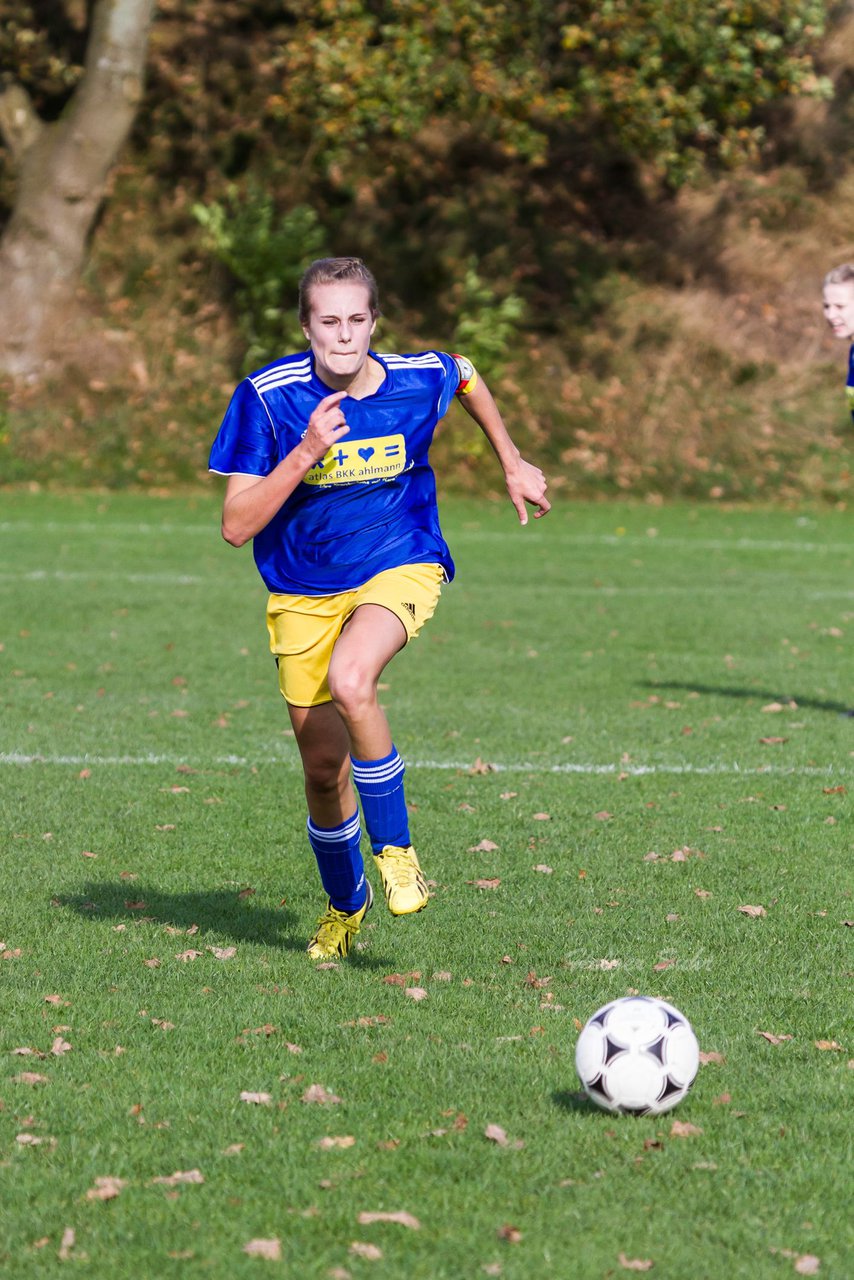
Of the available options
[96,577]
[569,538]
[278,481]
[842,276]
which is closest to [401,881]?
[278,481]

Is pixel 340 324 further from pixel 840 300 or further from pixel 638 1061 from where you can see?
pixel 840 300

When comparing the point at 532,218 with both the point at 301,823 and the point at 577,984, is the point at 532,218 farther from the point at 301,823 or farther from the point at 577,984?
the point at 577,984

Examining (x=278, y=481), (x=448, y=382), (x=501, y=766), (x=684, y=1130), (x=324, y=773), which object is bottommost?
(x=501, y=766)

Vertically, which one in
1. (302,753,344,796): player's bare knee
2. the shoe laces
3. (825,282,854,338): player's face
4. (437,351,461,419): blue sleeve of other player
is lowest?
the shoe laces

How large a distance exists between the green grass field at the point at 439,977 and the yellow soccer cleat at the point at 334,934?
0.10 meters

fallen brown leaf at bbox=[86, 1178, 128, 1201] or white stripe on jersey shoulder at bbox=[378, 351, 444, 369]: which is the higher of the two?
white stripe on jersey shoulder at bbox=[378, 351, 444, 369]

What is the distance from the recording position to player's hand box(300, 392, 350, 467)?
183 inches

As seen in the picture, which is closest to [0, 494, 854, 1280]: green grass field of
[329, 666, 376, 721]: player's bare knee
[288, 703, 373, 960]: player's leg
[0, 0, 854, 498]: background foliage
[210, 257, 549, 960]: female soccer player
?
[288, 703, 373, 960]: player's leg

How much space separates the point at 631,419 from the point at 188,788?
19.7 metres

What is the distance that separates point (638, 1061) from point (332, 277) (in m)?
2.43

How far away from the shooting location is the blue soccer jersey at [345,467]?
5113mm

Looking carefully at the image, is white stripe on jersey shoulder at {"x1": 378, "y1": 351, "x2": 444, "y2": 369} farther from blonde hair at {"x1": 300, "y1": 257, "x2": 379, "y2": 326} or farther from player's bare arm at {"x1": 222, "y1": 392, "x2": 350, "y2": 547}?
player's bare arm at {"x1": 222, "y1": 392, "x2": 350, "y2": 547}

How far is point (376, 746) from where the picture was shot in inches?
202

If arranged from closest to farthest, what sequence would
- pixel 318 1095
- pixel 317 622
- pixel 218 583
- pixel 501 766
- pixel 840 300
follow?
pixel 318 1095 < pixel 317 622 < pixel 501 766 < pixel 840 300 < pixel 218 583
